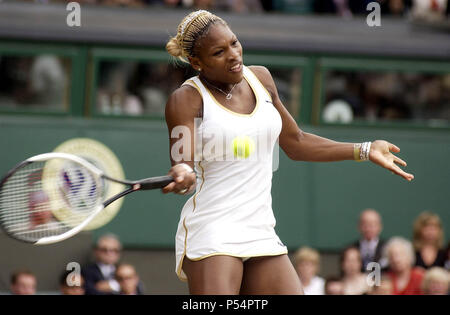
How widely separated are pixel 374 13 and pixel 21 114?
361 cm

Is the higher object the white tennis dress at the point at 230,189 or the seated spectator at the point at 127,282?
the white tennis dress at the point at 230,189

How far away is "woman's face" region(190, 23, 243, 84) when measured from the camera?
13.1 ft

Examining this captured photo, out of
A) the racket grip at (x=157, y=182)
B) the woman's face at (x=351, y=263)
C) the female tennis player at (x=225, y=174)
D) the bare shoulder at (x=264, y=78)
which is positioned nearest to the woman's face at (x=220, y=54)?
the female tennis player at (x=225, y=174)

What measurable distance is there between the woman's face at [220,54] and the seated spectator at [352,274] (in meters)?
3.74

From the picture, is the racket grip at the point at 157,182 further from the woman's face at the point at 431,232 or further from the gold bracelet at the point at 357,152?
the woman's face at the point at 431,232

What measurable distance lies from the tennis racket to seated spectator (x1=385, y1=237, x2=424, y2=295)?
3.49 m

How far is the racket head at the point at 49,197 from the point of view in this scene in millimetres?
3838

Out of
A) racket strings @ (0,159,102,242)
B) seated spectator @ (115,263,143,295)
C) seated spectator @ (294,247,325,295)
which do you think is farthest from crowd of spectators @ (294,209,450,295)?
racket strings @ (0,159,102,242)

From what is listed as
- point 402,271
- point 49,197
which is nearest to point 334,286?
point 402,271

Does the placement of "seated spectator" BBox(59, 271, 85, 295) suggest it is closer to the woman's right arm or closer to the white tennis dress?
the white tennis dress

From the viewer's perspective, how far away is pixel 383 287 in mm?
7113

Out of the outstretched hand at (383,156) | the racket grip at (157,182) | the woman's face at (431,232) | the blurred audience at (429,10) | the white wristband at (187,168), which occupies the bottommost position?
the woman's face at (431,232)
